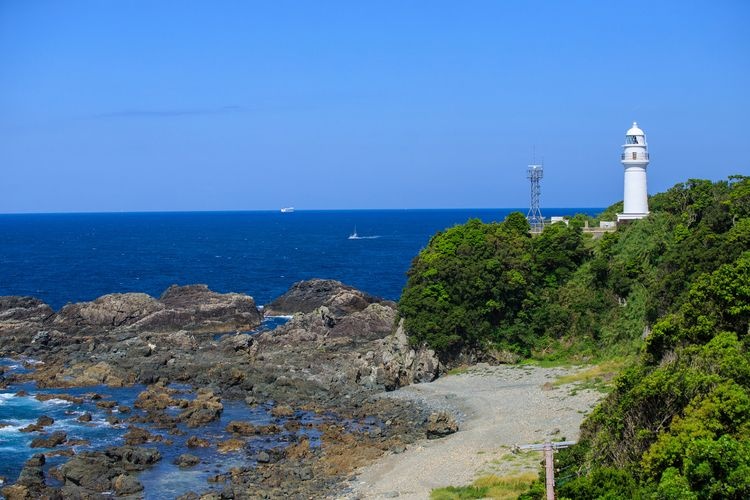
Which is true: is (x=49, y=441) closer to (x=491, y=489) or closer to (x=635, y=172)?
(x=491, y=489)

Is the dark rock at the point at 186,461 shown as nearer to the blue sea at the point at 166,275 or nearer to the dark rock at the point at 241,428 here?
the blue sea at the point at 166,275

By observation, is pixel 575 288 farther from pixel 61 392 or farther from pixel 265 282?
pixel 265 282

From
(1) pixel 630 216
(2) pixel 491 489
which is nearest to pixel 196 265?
(1) pixel 630 216

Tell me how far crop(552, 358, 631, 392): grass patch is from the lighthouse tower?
51.6 ft

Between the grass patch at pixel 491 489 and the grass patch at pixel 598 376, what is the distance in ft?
38.5

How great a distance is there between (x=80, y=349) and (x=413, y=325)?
2571 centimetres

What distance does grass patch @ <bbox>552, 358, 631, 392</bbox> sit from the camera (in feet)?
139

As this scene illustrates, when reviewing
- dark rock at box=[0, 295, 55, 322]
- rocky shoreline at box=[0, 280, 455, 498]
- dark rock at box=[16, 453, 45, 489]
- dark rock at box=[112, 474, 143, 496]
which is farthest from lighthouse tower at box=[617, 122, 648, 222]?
dark rock at box=[0, 295, 55, 322]

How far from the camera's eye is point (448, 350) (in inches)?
2044

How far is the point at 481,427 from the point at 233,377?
1819 centimetres

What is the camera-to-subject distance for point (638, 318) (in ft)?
161

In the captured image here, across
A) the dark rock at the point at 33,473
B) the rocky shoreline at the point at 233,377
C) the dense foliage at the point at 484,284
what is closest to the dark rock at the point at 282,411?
the rocky shoreline at the point at 233,377

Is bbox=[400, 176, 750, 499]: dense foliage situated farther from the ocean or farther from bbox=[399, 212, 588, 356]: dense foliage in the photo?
the ocean

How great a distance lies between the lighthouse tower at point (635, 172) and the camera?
190 feet
